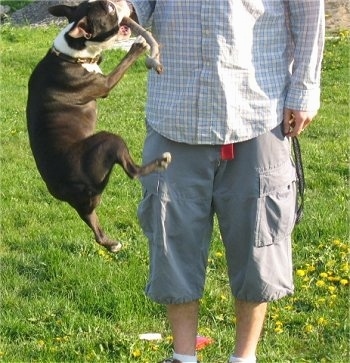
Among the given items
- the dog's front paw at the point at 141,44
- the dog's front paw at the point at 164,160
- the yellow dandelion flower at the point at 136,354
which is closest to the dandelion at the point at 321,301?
the yellow dandelion flower at the point at 136,354

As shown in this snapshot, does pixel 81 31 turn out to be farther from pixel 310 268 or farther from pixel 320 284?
pixel 310 268

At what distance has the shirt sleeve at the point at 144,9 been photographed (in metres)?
3.55

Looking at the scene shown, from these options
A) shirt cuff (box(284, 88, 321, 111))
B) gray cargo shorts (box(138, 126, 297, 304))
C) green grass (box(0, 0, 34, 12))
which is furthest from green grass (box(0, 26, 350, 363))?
green grass (box(0, 0, 34, 12))

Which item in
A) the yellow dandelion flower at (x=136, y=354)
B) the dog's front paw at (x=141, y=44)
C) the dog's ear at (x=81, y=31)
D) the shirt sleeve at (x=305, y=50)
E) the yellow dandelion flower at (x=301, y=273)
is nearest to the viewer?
the dog's ear at (x=81, y=31)

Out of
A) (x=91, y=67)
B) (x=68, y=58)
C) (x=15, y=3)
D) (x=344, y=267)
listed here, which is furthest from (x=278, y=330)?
(x=15, y=3)

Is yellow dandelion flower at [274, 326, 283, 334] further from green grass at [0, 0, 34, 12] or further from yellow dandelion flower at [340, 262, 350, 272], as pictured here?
green grass at [0, 0, 34, 12]

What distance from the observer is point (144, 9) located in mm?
3572

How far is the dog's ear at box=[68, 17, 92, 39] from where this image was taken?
117 inches

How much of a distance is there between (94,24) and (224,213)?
3.40 feet

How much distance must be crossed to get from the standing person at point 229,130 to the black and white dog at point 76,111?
39cm

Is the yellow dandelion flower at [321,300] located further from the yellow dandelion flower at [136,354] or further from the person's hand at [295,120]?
the person's hand at [295,120]

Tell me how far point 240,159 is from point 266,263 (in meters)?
0.47

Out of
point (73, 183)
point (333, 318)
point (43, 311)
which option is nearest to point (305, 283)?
point (333, 318)

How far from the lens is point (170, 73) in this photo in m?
3.56
